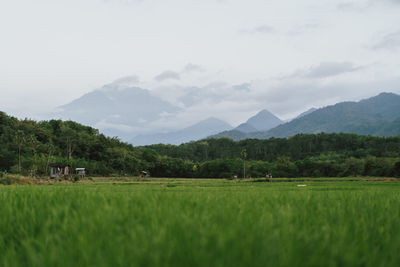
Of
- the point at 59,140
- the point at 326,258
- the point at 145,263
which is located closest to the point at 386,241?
the point at 326,258

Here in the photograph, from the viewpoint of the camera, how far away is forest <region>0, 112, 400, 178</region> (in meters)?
75.1

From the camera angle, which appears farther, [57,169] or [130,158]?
[130,158]

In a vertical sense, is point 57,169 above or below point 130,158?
below

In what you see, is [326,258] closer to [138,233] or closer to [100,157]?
[138,233]

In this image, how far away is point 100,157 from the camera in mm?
95562

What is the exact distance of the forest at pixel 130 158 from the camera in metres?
75.1

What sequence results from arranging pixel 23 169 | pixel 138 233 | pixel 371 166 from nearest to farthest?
pixel 138 233, pixel 23 169, pixel 371 166

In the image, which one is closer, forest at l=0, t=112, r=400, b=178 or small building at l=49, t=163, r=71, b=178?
small building at l=49, t=163, r=71, b=178

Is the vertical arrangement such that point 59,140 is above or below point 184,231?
above

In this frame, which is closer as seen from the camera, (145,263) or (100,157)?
(145,263)

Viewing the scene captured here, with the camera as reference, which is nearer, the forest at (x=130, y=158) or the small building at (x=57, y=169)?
the small building at (x=57, y=169)

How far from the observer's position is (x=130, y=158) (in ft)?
301

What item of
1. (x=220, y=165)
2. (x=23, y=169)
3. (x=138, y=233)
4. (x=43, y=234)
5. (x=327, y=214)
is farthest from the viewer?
(x=220, y=165)

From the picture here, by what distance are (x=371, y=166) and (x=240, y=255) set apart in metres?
91.4
